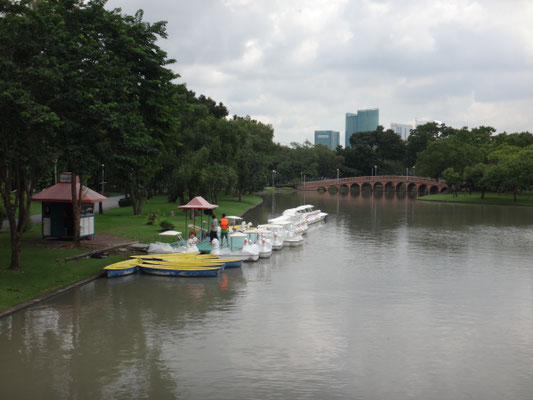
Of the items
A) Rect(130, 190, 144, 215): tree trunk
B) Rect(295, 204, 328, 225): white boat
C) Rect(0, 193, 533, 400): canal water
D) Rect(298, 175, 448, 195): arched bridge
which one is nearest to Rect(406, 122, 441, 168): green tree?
Rect(298, 175, 448, 195): arched bridge

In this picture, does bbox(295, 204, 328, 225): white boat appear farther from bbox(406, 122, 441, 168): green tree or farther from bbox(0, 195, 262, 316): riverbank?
bbox(406, 122, 441, 168): green tree

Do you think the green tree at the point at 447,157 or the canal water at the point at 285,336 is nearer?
the canal water at the point at 285,336

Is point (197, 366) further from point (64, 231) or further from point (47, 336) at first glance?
point (64, 231)

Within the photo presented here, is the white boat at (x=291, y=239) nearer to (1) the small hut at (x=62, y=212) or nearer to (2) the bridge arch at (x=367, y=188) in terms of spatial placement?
(1) the small hut at (x=62, y=212)

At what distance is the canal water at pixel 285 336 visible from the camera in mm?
12148

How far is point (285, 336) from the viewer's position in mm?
15695

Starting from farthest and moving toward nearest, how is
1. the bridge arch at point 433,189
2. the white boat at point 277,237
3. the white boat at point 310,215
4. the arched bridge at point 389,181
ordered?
the bridge arch at point 433,189 < the arched bridge at point 389,181 < the white boat at point 310,215 < the white boat at point 277,237

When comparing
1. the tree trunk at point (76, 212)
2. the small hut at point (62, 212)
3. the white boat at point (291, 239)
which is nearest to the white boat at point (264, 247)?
the white boat at point (291, 239)

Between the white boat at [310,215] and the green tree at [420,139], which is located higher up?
the green tree at [420,139]

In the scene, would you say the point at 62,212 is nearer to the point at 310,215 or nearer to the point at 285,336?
the point at 285,336

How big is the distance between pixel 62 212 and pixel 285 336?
63.5 ft

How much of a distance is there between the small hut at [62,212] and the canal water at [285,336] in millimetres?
8027

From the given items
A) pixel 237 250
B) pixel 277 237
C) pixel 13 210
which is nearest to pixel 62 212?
pixel 13 210

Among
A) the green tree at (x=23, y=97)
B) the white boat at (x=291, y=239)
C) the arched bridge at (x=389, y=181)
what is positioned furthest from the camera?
the arched bridge at (x=389, y=181)
